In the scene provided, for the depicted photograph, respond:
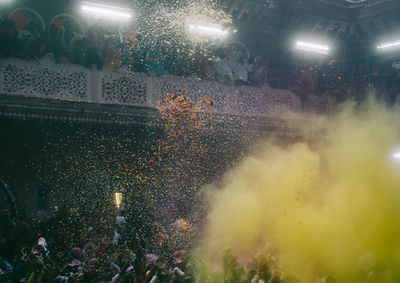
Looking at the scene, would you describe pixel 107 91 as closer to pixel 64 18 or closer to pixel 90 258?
pixel 64 18

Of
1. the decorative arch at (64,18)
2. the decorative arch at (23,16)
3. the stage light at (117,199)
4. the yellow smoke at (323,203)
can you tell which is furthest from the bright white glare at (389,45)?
the decorative arch at (23,16)

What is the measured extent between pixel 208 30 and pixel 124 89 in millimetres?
2587

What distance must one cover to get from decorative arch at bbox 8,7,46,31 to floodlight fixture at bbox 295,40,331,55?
6.69 meters

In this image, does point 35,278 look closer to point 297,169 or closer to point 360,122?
point 297,169

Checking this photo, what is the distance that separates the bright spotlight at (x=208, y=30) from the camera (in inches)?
384

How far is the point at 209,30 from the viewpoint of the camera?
32.7 ft

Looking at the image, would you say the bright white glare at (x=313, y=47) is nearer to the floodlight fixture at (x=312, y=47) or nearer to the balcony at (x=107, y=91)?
the floodlight fixture at (x=312, y=47)

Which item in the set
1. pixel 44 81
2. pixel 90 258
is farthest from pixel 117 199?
pixel 44 81

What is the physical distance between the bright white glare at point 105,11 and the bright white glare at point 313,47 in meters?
4.90

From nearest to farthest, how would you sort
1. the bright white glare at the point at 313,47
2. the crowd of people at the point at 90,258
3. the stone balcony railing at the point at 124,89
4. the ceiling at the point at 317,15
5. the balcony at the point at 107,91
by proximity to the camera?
the crowd of people at the point at 90,258 → the balcony at the point at 107,91 → the stone balcony railing at the point at 124,89 → the ceiling at the point at 317,15 → the bright white glare at the point at 313,47

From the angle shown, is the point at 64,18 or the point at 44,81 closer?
the point at 44,81

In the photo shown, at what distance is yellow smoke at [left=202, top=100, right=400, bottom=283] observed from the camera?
866 centimetres

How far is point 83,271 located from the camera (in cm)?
690

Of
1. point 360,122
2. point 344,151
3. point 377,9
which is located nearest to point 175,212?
point 344,151
